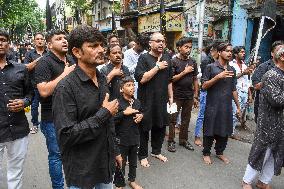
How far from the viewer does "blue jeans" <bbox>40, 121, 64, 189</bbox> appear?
389 centimetres

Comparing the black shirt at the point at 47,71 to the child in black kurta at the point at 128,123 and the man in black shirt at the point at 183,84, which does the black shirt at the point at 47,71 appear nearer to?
the child in black kurta at the point at 128,123

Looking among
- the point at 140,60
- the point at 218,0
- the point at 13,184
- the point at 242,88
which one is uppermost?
the point at 218,0

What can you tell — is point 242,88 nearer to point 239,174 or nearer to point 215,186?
point 239,174

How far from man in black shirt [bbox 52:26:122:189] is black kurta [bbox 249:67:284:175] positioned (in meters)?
2.27

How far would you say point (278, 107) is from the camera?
4047 mm

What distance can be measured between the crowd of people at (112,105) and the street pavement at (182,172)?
18 centimetres

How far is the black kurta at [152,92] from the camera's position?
5281 millimetres

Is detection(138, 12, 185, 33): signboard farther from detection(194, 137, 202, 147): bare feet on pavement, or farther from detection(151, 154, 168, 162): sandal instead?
detection(151, 154, 168, 162): sandal

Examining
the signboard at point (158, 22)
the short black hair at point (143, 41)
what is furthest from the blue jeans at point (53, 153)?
the signboard at point (158, 22)

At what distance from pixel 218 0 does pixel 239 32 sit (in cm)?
286

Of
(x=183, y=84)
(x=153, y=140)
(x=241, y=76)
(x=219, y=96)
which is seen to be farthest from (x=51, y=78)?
(x=241, y=76)

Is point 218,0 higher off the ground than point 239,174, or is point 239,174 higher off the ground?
point 218,0

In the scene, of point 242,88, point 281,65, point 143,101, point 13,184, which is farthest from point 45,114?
point 242,88

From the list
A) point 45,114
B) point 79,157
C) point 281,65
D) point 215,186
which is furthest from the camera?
point 215,186
